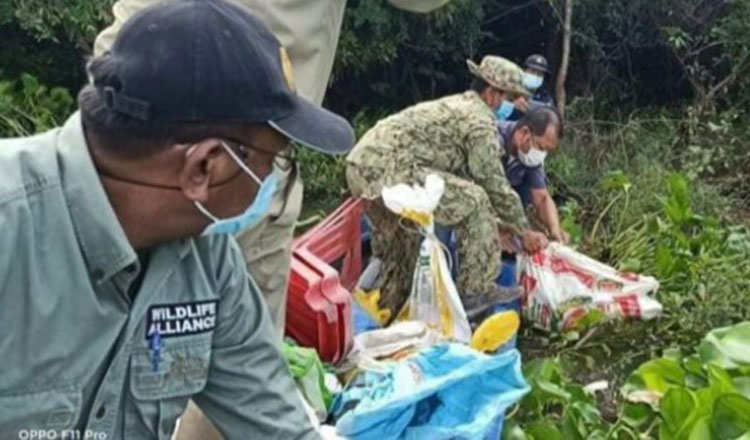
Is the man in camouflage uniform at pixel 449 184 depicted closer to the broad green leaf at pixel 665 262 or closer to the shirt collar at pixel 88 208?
the broad green leaf at pixel 665 262

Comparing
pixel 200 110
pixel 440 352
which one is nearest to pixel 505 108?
pixel 440 352

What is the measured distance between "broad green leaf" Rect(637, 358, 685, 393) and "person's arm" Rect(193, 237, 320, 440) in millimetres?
1879

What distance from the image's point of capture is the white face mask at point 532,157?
5.32m

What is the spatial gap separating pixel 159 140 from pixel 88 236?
18cm

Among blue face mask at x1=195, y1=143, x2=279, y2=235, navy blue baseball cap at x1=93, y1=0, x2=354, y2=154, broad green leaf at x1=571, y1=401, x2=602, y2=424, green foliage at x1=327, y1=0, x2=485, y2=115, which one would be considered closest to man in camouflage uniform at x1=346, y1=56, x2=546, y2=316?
broad green leaf at x1=571, y1=401, x2=602, y2=424

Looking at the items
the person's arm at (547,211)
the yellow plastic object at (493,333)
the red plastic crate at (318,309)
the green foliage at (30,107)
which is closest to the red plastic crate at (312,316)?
the red plastic crate at (318,309)

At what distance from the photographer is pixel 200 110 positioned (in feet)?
5.99

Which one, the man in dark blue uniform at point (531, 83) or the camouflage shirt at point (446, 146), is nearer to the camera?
the camouflage shirt at point (446, 146)

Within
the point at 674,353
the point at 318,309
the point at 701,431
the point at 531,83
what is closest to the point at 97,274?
the point at 701,431

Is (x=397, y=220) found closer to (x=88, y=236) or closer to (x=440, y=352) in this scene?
(x=440, y=352)

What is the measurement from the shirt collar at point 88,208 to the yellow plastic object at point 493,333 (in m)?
2.50

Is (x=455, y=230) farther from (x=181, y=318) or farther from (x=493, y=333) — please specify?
(x=181, y=318)

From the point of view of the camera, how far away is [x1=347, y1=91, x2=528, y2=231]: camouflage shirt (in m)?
5.02

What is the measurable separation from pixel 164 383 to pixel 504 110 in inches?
143
